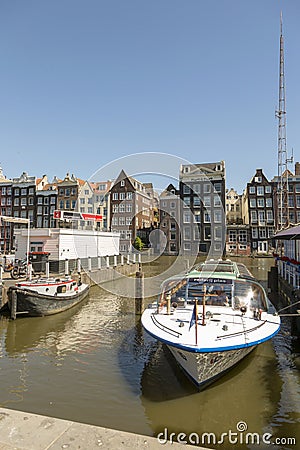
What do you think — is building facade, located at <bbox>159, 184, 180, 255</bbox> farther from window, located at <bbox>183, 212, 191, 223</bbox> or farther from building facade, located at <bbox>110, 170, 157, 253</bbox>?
building facade, located at <bbox>110, 170, 157, 253</bbox>

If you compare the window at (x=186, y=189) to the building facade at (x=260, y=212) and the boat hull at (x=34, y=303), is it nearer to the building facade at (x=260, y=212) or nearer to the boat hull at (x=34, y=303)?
the building facade at (x=260, y=212)

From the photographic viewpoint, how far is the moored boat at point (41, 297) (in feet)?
54.8

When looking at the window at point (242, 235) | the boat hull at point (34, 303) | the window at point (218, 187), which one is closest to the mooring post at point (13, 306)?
the boat hull at point (34, 303)

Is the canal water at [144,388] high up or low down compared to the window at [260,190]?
down

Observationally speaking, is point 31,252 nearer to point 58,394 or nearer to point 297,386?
point 58,394

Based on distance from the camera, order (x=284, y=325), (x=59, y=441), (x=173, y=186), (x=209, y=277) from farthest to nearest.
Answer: (x=173, y=186) → (x=284, y=325) → (x=209, y=277) → (x=59, y=441)

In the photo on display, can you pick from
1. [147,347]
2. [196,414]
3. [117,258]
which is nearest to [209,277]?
[147,347]

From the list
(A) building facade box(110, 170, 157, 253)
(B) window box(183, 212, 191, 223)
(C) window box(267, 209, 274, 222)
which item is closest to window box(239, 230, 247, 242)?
(C) window box(267, 209, 274, 222)

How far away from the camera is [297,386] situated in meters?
9.47

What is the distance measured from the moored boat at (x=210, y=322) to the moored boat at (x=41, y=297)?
756 centimetres

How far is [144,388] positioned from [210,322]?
2895 mm

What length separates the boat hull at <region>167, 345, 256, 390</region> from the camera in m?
8.16

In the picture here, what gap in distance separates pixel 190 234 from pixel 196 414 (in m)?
61.1

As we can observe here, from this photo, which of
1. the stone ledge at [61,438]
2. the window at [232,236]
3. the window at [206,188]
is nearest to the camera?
the stone ledge at [61,438]
